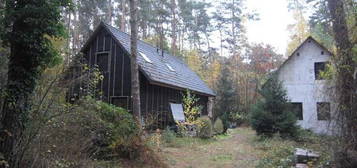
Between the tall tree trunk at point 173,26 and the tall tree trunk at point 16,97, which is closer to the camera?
the tall tree trunk at point 16,97

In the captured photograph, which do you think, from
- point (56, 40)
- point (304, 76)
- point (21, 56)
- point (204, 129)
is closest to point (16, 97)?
point (21, 56)

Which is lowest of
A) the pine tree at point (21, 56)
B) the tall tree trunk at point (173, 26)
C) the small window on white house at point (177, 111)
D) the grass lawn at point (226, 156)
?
the grass lawn at point (226, 156)

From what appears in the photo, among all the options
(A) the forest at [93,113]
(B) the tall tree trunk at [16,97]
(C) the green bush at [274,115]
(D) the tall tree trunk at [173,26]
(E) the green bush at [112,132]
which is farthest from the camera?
(D) the tall tree trunk at [173,26]

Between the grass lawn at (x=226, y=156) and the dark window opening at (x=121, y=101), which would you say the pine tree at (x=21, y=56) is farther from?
the dark window opening at (x=121, y=101)

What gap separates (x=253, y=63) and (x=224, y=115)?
26.5 ft

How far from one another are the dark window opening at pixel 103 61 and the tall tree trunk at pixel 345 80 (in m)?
10.5

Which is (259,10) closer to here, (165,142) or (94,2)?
(94,2)

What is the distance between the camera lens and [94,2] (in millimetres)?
21797

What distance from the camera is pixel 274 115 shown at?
11906 millimetres

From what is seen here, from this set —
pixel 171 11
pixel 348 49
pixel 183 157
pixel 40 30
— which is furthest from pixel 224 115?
pixel 40 30

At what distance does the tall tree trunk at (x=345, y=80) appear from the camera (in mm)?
5504

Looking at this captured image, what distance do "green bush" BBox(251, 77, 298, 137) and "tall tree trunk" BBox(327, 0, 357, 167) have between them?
594cm

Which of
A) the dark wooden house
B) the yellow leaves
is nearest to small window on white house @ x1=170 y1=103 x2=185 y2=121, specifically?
the dark wooden house

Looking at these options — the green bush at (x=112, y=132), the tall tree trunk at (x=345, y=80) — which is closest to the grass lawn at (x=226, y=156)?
the tall tree trunk at (x=345, y=80)
